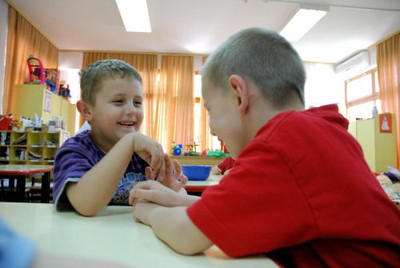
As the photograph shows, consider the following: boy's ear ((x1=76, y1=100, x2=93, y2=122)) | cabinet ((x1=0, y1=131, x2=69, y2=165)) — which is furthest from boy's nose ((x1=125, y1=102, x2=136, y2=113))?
cabinet ((x1=0, y1=131, x2=69, y2=165))

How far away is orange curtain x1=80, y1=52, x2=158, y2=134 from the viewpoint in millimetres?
6867

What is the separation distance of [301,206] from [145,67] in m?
6.86

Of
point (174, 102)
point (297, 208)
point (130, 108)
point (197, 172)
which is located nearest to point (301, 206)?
point (297, 208)

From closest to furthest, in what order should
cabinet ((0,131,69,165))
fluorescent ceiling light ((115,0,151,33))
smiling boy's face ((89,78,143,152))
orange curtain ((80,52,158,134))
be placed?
1. smiling boy's face ((89,78,143,152))
2. cabinet ((0,131,69,165))
3. fluorescent ceiling light ((115,0,151,33))
4. orange curtain ((80,52,158,134))

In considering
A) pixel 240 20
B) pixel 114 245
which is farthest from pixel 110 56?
pixel 114 245

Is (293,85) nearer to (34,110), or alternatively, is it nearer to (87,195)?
(87,195)

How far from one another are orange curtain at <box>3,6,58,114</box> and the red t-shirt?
5528 mm

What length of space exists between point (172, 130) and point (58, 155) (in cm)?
606

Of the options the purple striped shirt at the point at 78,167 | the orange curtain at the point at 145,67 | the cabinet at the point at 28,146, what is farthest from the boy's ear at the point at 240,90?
the orange curtain at the point at 145,67

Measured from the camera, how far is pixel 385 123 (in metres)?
5.30

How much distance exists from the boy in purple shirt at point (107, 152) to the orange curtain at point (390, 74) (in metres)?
5.93

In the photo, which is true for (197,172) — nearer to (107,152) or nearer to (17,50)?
(107,152)

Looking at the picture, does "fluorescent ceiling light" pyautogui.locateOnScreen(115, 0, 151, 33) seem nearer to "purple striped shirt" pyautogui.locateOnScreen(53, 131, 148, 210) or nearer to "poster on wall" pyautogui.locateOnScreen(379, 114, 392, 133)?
"purple striped shirt" pyautogui.locateOnScreen(53, 131, 148, 210)

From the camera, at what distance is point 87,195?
0.72 metres
